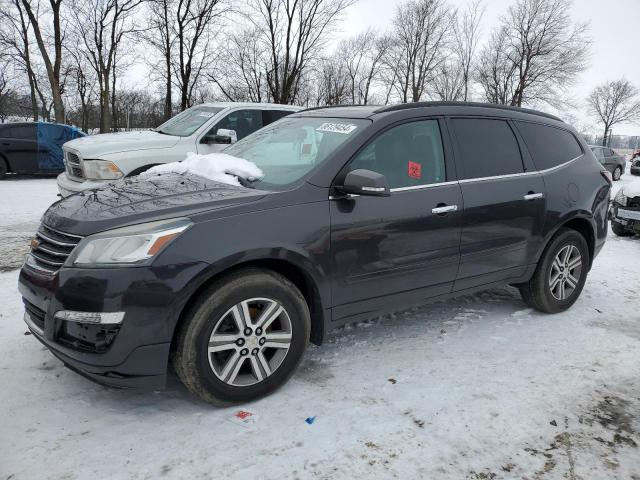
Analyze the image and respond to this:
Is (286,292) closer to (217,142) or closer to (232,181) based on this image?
(232,181)

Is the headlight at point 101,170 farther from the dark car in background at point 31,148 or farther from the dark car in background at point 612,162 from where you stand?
the dark car in background at point 612,162

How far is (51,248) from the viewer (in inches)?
Result: 103

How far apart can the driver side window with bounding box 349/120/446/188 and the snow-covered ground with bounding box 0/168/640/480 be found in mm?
1249

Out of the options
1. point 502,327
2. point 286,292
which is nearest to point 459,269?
point 502,327

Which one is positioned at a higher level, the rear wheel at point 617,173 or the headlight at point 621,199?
the rear wheel at point 617,173

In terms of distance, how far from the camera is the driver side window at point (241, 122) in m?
7.45

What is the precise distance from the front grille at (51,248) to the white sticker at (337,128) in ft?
5.71

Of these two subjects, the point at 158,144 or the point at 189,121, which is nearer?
the point at 158,144

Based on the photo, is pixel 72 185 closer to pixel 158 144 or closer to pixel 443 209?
pixel 158 144

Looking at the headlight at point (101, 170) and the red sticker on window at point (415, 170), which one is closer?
the red sticker on window at point (415, 170)

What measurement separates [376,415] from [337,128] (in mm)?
1862

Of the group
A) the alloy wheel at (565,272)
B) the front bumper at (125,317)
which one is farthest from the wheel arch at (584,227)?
the front bumper at (125,317)

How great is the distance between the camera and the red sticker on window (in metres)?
3.33

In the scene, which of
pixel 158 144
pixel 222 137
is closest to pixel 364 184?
pixel 222 137
